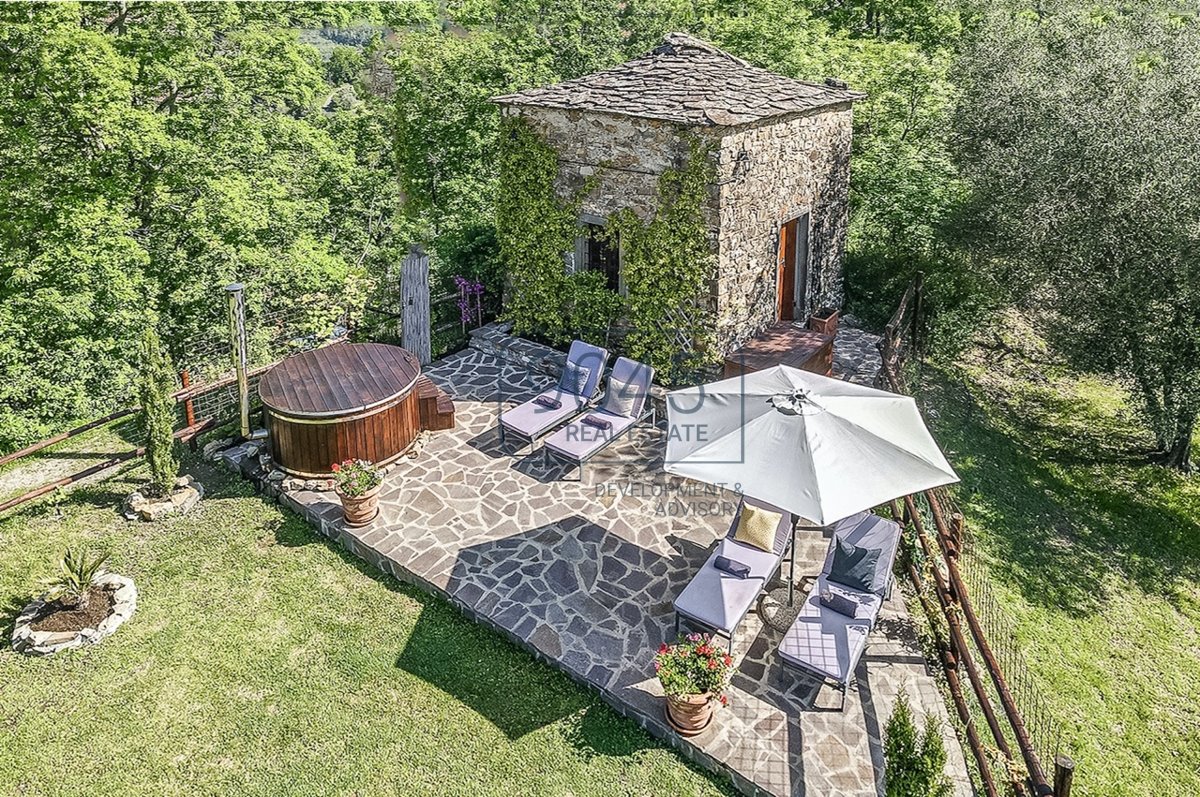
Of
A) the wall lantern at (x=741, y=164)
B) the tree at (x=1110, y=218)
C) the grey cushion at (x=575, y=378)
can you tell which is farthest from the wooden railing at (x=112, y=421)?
the tree at (x=1110, y=218)

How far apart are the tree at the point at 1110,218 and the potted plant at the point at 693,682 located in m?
10.5

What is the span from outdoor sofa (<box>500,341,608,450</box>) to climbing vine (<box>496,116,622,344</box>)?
1.62 meters

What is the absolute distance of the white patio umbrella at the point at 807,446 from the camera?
24.1 feet

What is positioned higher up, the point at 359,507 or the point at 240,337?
the point at 240,337

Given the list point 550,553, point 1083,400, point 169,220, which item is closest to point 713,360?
point 550,553

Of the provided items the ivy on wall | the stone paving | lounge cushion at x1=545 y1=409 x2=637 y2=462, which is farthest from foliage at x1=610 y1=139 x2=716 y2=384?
lounge cushion at x1=545 y1=409 x2=637 y2=462

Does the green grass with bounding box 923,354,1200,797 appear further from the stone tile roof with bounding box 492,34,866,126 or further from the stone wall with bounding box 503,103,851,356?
the stone tile roof with bounding box 492,34,866,126

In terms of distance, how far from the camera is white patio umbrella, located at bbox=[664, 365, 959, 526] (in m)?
7.35

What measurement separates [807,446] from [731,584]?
1875 millimetres

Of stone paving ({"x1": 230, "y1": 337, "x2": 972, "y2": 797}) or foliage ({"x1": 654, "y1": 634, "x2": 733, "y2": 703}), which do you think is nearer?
foliage ({"x1": 654, "y1": 634, "x2": 733, "y2": 703})

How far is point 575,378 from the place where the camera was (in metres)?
12.6

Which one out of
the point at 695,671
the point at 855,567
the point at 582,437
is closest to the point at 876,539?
the point at 855,567

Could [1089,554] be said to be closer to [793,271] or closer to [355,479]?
[793,271]

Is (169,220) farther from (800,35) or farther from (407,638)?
(800,35)
